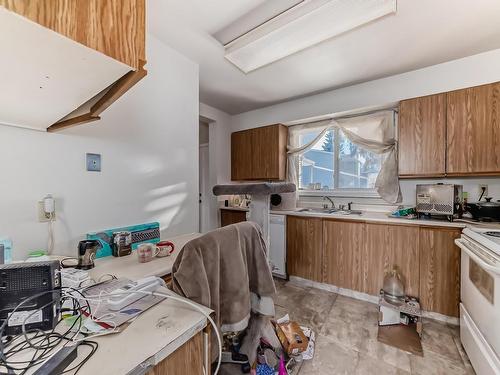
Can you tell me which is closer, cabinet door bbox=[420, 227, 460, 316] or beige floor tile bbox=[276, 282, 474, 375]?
beige floor tile bbox=[276, 282, 474, 375]

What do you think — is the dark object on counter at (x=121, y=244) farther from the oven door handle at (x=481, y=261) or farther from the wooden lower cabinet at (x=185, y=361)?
the oven door handle at (x=481, y=261)

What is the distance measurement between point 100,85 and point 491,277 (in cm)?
217

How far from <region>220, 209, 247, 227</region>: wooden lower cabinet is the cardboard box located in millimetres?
1720

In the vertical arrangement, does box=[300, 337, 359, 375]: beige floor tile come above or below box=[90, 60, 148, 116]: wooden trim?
below

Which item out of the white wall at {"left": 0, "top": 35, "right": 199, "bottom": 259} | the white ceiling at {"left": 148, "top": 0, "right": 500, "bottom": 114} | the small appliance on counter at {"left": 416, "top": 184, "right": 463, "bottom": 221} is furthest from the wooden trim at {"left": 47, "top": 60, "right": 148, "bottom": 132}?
the small appliance on counter at {"left": 416, "top": 184, "right": 463, "bottom": 221}

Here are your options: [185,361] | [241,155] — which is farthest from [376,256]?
[241,155]

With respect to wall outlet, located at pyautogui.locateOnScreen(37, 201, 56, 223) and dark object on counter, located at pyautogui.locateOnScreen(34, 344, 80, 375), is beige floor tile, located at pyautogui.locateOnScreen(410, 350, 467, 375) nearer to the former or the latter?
dark object on counter, located at pyautogui.locateOnScreen(34, 344, 80, 375)

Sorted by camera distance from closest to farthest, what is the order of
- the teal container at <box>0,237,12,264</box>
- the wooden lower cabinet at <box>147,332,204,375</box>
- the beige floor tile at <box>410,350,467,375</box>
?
the wooden lower cabinet at <box>147,332,204,375</box> < the teal container at <box>0,237,12,264</box> < the beige floor tile at <box>410,350,467,375</box>

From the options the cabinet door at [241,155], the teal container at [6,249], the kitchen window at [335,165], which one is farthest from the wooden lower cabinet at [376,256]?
the teal container at [6,249]

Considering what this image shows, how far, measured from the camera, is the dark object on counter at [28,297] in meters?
0.58

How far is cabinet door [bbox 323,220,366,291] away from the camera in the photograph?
2223mm

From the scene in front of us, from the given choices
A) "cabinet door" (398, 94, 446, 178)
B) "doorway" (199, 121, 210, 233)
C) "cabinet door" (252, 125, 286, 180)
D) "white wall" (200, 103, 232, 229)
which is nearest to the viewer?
"cabinet door" (398, 94, 446, 178)

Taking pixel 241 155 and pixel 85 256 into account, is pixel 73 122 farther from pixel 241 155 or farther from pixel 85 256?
pixel 241 155

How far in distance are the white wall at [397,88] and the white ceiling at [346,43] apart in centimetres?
11
